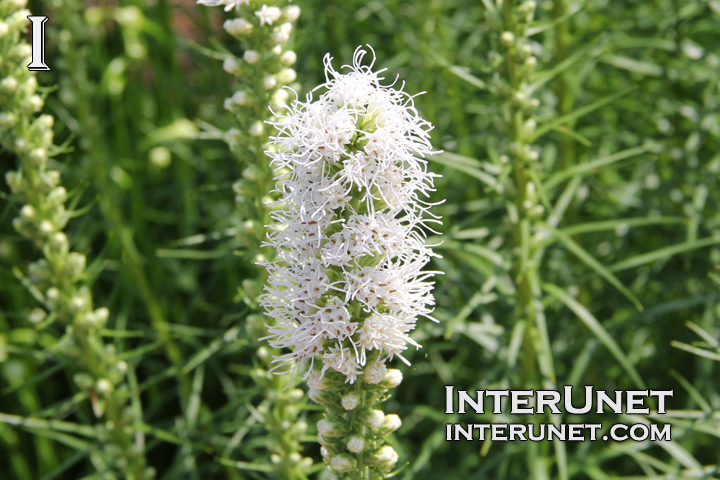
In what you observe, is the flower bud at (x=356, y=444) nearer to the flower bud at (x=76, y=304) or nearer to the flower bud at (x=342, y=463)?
the flower bud at (x=342, y=463)

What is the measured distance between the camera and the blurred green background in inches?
83.7

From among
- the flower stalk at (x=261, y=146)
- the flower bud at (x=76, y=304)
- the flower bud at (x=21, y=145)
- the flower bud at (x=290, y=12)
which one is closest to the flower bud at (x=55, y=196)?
the flower bud at (x=21, y=145)

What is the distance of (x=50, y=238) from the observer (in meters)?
1.68

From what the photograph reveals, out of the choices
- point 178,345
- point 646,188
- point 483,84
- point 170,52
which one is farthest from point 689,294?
point 170,52

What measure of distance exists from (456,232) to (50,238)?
1.03 m

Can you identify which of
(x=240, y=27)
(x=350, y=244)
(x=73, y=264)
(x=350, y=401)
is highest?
(x=240, y=27)

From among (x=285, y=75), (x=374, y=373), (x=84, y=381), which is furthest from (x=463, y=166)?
(x=84, y=381)

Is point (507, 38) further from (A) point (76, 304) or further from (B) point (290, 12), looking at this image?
(A) point (76, 304)

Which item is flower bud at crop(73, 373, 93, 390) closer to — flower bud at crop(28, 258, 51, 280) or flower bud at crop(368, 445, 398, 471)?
flower bud at crop(28, 258, 51, 280)

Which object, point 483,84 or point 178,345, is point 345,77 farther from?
point 178,345

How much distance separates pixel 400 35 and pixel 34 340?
6.11 ft

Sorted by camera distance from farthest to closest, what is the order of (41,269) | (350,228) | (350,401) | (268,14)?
(41,269), (268,14), (350,401), (350,228)

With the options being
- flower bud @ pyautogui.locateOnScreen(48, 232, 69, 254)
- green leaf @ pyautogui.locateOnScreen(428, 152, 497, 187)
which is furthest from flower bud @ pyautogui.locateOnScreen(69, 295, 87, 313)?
green leaf @ pyautogui.locateOnScreen(428, 152, 497, 187)

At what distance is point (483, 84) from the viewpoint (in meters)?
1.81
